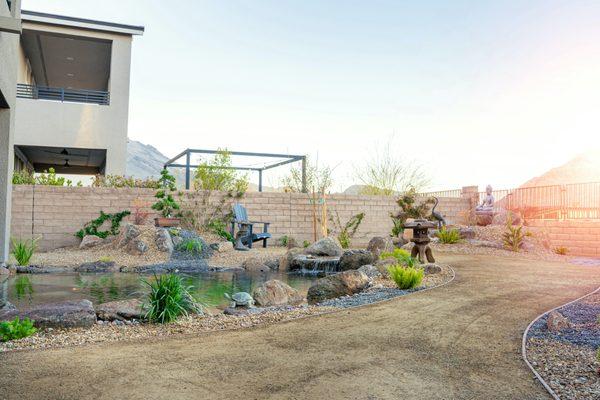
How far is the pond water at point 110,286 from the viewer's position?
525 cm

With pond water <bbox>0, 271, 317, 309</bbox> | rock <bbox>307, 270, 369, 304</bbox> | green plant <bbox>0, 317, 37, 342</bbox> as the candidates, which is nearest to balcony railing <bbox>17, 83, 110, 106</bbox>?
pond water <bbox>0, 271, 317, 309</bbox>

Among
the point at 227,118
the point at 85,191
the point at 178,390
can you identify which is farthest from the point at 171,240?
the point at 178,390

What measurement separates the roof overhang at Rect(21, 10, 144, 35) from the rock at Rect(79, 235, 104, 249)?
6245 mm

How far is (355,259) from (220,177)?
16.2 feet

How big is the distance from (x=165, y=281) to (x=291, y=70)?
8298 millimetres

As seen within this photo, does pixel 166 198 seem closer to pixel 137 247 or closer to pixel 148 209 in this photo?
pixel 148 209

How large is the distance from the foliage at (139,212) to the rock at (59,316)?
6.88 metres

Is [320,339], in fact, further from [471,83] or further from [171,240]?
[471,83]

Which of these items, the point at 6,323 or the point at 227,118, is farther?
the point at 227,118

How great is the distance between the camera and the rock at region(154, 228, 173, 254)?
29.5ft

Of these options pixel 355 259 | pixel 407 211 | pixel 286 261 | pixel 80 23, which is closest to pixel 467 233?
pixel 407 211

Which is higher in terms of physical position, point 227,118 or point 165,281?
point 227,118

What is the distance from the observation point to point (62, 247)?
10273mm

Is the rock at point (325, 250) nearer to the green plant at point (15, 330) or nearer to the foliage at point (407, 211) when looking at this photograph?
the foliage at point (407, 211)
